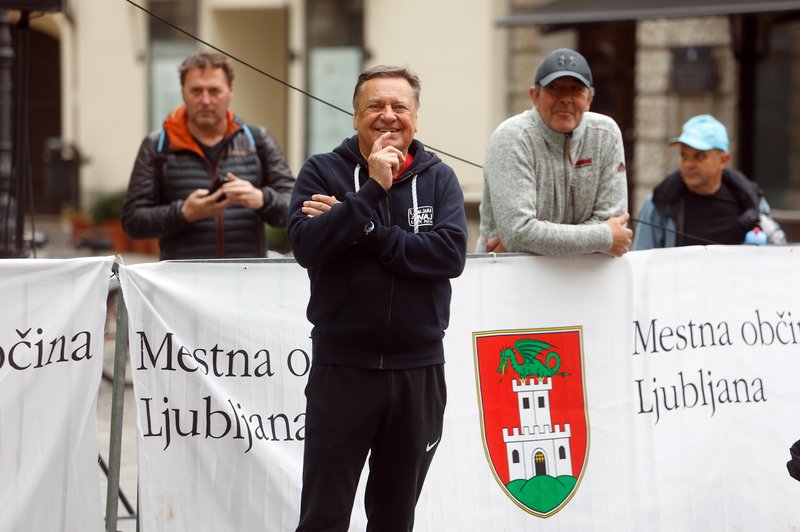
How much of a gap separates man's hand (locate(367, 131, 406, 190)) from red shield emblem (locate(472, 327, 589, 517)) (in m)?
1.46

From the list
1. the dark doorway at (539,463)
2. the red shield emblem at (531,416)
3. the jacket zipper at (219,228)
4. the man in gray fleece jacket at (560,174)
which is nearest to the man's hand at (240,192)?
the jacket zipper at (219,228)

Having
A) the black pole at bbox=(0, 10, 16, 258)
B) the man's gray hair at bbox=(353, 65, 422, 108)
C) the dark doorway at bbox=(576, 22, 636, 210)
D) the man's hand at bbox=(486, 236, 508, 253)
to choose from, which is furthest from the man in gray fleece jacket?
the dark doorway at bbox=(576, 22, 636, 210)

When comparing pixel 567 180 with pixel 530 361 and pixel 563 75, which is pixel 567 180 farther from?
pixel 530 361

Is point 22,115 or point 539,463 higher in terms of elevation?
point 22,115

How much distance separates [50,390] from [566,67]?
2364 mm

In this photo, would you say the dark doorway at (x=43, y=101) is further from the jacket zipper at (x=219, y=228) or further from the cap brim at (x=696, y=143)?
the cap brim at (x=696, y=143)

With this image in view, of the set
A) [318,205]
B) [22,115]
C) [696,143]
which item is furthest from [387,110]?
[22,115]

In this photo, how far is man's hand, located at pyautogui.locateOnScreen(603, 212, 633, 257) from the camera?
5.24 m

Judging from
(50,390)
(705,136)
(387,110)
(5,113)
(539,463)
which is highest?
(5,113)

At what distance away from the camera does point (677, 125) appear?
13.9m

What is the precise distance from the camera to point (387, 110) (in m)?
4.08

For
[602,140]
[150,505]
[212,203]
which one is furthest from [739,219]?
[150,505]

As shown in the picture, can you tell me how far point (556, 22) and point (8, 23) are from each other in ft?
14.5

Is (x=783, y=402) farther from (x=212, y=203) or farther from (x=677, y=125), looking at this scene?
(x=677, y=125)
